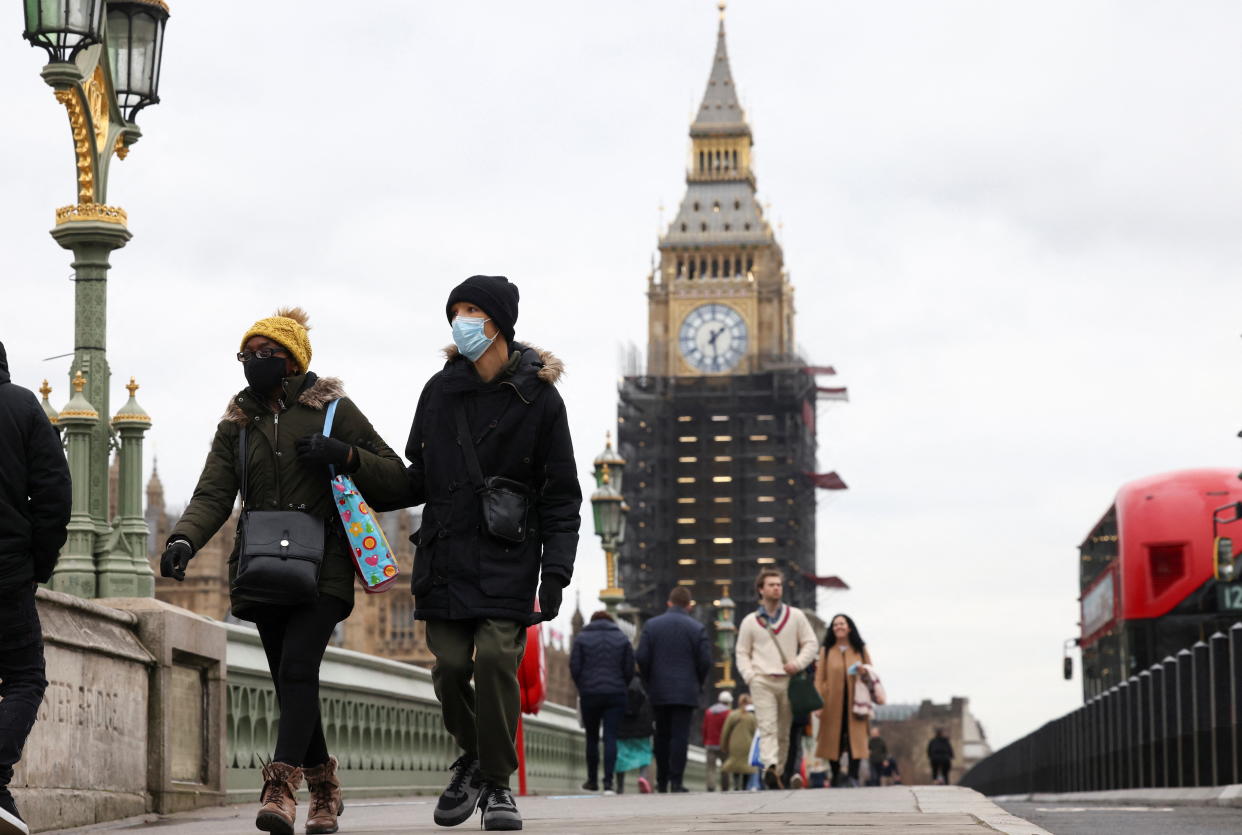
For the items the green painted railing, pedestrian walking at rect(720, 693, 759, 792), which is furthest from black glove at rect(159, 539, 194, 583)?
pedestrian walking at rect(720, 693, 759, 792)

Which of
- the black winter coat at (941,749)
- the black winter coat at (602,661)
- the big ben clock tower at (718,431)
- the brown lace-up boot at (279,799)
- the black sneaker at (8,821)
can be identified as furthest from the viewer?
the big ben clock tower at (718,431)

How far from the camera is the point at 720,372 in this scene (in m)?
145

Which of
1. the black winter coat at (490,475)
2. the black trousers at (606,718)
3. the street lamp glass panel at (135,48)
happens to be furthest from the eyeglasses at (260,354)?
the black trousers at (606,718)

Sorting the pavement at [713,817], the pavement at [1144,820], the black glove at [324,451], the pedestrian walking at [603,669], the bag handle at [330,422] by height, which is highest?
the bag handle at [330,422]

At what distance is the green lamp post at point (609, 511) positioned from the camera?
30.2 metres

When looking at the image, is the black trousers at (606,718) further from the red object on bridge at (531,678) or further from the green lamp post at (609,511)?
the green lamp post at (609,511)

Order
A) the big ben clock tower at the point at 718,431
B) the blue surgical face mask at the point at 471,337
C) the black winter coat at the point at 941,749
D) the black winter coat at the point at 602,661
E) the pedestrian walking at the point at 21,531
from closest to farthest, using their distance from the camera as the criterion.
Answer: the pedestrian walking at the point at 21,531 → the blue surgical face mask at the point at 471,337 → the black winter coat at the point at 602,661 → the black winter coat at the point at 941,749 → the big ben clock tower at the point at 718,431

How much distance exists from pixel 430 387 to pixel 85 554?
349 centimetres

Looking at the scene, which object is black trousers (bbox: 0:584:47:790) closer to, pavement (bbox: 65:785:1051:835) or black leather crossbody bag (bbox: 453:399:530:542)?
pavement (bbox: 65:785:1051:835)

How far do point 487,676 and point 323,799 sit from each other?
763mm

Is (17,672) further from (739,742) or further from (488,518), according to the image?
(739,742)

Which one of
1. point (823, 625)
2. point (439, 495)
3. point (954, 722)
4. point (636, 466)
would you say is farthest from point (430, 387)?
point (954, 722)

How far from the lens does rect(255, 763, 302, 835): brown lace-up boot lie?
7.20 metres

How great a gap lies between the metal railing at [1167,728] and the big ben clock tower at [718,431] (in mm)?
101723
